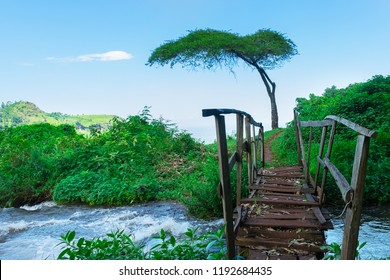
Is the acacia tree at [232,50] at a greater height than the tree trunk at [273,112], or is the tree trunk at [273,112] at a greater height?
the acacia tree at [232,50]

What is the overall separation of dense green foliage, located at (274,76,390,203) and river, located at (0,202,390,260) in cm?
56

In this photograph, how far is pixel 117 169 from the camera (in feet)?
28.6

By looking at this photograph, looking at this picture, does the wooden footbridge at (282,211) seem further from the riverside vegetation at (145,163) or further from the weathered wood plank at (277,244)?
the riverside vegetation at (145,163)

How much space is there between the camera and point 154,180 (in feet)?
26.6

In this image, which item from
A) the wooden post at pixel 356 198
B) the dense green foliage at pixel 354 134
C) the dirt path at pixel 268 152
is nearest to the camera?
the wooden post at pixel 356 198

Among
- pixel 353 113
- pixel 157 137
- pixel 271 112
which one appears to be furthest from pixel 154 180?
pixel 271 112

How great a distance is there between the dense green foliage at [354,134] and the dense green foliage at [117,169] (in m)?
2.17

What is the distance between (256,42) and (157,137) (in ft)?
29.5

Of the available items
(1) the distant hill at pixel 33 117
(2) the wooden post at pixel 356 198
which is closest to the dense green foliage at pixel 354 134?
(2) the wooden post at pixel 356 198

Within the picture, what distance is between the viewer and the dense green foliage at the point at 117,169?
7469mm

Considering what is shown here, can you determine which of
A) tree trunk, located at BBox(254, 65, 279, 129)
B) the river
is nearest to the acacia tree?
tree trunk, located at BBox(254, 65, 279, 129)

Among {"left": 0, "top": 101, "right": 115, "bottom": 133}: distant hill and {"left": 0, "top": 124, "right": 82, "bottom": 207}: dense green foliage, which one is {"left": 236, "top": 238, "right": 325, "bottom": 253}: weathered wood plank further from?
{"left": 0, "top": 101, "right": 115, "bottom": 133}: distant hill

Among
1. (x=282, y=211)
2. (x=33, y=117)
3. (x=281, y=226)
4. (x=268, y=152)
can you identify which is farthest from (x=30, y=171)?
(x=33, y=117)
